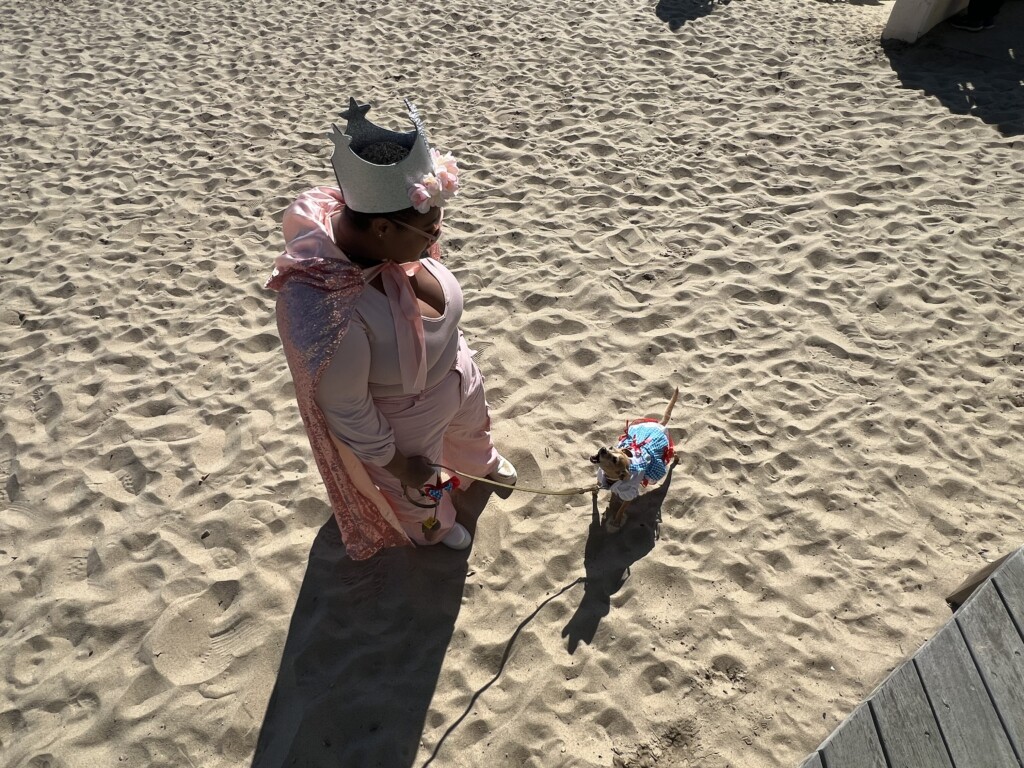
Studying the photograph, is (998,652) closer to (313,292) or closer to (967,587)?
(967,587)

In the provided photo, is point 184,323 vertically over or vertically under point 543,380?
under

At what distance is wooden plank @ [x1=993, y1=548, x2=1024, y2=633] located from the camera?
2238mm

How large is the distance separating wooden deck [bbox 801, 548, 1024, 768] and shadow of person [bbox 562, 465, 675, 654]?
1.09 meters

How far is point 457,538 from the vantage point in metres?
3.23

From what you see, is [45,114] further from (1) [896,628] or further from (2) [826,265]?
(1) [896,628]

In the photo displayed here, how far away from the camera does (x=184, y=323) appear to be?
4.50m

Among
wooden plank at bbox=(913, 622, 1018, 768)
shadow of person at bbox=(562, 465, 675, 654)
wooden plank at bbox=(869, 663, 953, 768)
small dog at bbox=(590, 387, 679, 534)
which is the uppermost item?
wooden plank at bbox=(913, 622, 1018, 768)

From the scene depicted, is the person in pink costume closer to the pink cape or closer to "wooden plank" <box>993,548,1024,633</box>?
the pink cape

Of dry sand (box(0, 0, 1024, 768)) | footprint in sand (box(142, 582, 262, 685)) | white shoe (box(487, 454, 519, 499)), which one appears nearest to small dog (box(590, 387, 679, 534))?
dry sand (box(0, 0, 1024, 768))

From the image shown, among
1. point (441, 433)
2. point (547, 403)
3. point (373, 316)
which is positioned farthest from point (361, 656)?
point (547, 403)

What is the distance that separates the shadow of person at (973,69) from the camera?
19.7 ft

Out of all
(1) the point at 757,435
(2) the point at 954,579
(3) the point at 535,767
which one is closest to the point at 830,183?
(1) the point at 757,435

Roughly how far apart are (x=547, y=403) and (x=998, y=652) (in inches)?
88.8

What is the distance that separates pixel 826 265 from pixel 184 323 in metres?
4.01
